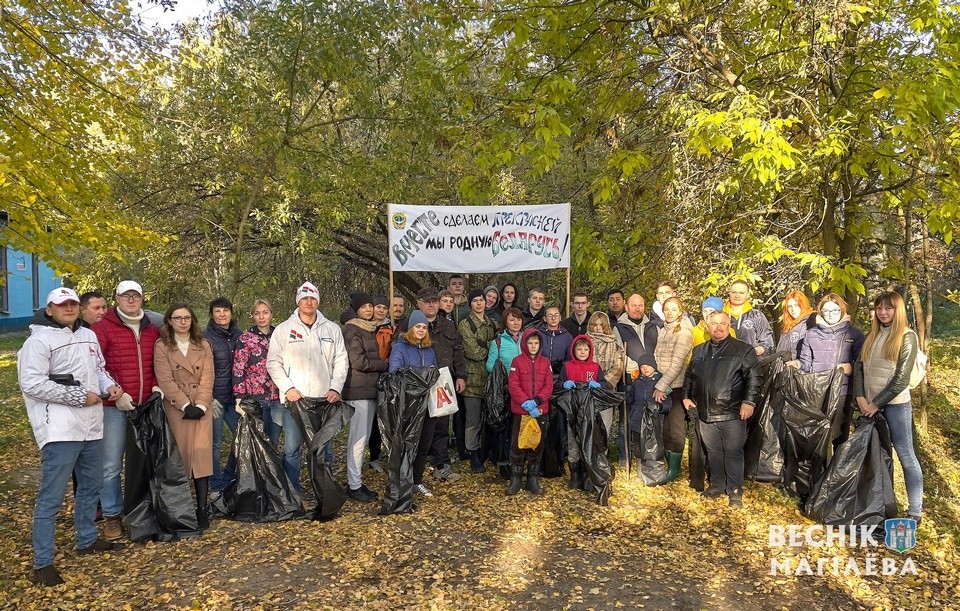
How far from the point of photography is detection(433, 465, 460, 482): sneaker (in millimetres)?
6004

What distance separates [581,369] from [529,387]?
49 cm

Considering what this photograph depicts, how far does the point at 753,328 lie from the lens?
5.71 meters

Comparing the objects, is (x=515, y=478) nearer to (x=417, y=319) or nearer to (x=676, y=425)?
(x=676, y=425)

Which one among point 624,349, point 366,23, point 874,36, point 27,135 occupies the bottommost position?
point 624,349

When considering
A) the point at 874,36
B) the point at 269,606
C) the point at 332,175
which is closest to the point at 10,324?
the point at 332,175

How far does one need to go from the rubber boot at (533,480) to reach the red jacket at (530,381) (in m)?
0.53

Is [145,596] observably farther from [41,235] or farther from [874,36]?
[874,36]

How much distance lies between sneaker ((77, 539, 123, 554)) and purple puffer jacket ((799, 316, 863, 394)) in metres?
5.26

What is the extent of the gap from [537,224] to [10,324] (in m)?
21.2

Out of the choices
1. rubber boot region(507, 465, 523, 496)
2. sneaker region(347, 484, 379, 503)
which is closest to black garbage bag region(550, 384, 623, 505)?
rubber boot region(507, 465, 523, 496)

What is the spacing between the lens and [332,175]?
8367mm

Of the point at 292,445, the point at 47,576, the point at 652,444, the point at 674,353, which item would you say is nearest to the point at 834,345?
the point at 674,353

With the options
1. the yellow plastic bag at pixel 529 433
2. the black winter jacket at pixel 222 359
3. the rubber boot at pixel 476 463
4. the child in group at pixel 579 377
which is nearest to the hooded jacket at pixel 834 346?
the child in group at pixel 579 377

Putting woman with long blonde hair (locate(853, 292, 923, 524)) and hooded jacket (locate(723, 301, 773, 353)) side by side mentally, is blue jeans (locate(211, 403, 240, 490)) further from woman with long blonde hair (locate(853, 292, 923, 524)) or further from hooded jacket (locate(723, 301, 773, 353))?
woman with long blonde hair (locate(853, 292, 923, 524))
